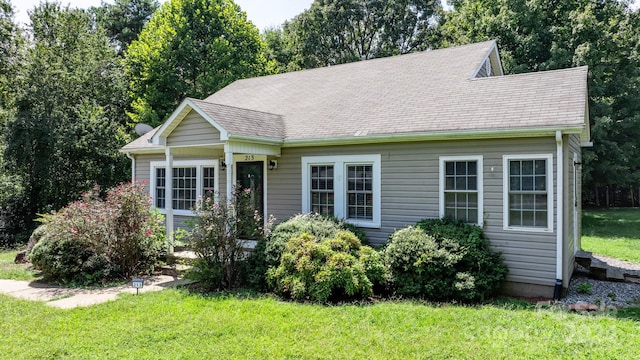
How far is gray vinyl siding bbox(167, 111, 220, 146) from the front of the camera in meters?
8.62

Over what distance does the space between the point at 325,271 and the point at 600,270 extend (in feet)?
19.8

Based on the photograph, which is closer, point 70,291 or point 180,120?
point 70,291

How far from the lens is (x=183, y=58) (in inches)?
842

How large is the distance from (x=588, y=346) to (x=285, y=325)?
3500 millimetres

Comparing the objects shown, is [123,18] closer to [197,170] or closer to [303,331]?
[197,170]

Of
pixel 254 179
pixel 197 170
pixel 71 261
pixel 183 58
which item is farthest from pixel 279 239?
pixel 183 58

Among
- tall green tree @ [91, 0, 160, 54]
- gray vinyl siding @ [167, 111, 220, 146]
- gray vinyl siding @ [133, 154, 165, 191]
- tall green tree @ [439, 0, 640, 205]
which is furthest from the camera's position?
tall green tree @ [91, 0, 160, 54]

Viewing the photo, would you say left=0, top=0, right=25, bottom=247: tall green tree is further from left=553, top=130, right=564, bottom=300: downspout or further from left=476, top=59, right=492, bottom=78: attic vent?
left=553, top=130, right=564, bottom=300: downspout

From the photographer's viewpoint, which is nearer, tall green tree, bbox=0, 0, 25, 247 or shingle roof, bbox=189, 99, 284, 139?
shingle roof, bbox=189, 99, 284, 139

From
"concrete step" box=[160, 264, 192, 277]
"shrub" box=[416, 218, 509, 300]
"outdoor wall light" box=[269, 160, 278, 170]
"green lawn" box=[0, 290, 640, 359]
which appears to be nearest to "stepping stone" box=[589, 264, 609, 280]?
"shrub" box=[416, 218, 509, 300]

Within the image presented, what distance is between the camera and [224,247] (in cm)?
773

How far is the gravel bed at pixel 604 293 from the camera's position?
23.1 ft

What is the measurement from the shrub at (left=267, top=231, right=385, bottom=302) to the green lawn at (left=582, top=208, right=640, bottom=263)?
809 centimetres

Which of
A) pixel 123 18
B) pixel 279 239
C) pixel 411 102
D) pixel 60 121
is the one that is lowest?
pixel 279 239
